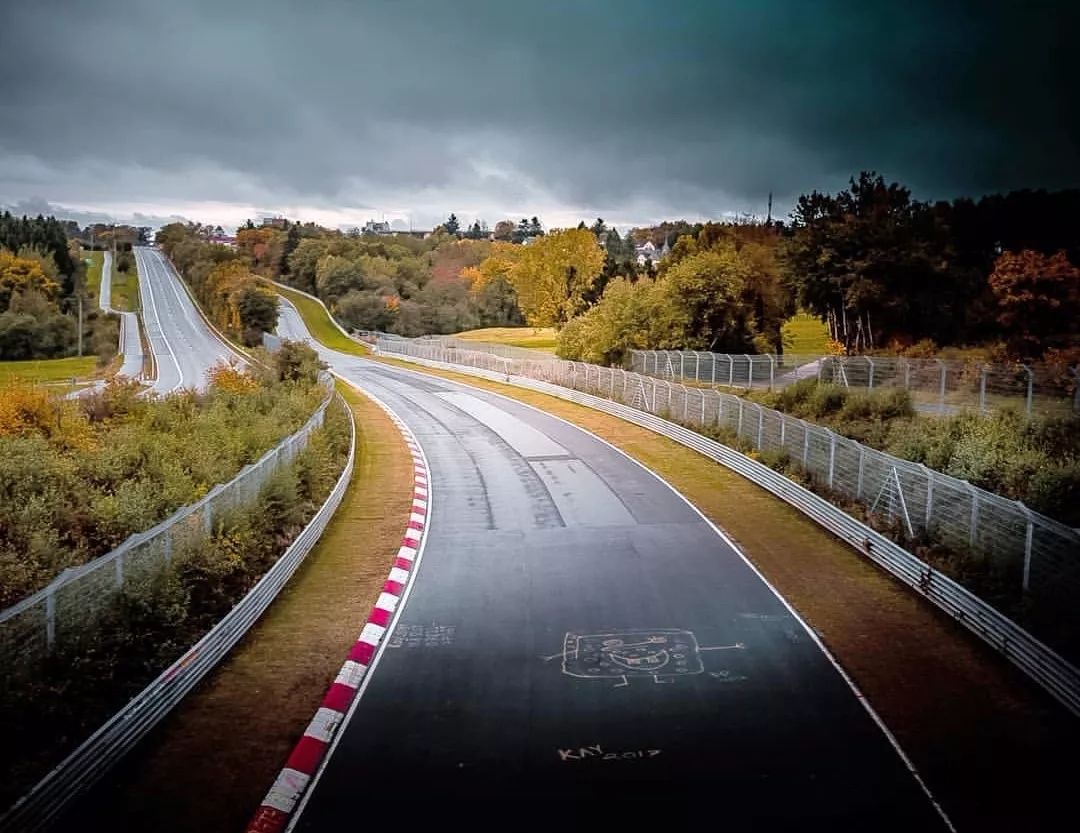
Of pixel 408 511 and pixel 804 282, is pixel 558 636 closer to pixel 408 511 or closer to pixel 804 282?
pixel 408 511

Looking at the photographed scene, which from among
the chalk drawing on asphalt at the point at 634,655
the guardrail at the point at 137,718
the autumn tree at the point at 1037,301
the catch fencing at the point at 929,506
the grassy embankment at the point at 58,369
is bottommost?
the grassy embankment at the point at 58,369

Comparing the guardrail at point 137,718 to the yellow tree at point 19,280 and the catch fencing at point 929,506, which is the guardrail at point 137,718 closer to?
the catch fencing at point 929,506

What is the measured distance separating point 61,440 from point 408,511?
34.7ft

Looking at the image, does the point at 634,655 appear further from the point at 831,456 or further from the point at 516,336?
the point at 516,336

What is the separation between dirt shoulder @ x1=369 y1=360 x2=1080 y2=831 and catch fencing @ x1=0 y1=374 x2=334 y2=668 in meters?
10.3

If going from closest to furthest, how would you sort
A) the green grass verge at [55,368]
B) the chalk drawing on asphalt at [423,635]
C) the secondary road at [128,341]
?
the chalk drawing on asphalt at [423,635], the green grass verge at [55,368], the secondary road at [128,341]

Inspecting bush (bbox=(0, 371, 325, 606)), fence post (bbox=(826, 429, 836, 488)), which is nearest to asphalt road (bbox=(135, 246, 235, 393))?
bush (bbox=(0, 371, 325, 606))

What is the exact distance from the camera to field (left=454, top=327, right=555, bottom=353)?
11006 cm

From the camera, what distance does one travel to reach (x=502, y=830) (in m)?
8.95

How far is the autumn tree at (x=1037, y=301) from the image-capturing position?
155 feet

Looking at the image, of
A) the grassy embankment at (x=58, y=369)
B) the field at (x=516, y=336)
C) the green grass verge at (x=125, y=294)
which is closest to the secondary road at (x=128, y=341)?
the green grass verge at (x=125, y=294)

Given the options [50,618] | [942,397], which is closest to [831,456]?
[942,397]

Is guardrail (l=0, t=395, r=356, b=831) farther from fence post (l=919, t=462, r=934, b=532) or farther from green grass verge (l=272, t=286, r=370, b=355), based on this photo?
green grass verge (l=272, t=286, r=370, b=355)

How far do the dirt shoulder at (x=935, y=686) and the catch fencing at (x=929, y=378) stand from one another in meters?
11.5
